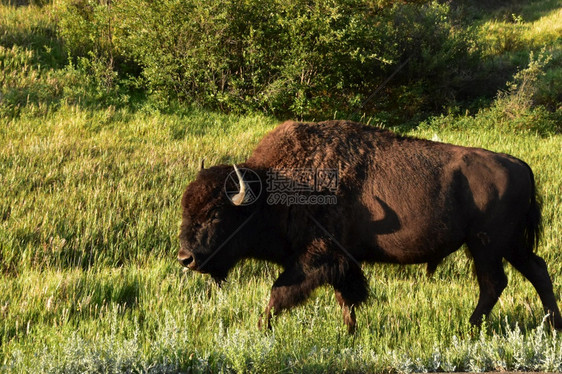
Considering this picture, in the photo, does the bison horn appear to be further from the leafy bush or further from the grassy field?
the leafy bush

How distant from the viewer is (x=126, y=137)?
38.5ft

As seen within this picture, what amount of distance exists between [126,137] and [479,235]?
876 cm

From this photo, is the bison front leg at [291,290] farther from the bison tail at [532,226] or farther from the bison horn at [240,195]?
the bison tail at [532,226]

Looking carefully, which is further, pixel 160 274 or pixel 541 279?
pixel 160 274

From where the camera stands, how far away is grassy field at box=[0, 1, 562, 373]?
3.93 meters

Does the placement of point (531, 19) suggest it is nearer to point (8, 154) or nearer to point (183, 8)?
point (183, 8)

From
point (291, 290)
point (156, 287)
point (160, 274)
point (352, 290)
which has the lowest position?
point (160, 274)

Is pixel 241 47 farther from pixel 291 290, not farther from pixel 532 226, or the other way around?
pixel 291 290

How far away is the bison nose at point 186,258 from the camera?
4.38m

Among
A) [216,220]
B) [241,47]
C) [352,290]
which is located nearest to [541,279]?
[352,290]

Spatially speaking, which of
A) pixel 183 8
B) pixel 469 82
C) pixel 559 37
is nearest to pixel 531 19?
pixel 559 37

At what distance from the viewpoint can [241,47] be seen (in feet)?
50.0

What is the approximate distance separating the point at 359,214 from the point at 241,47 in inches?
451

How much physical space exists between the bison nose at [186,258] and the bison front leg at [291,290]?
0.71 m
